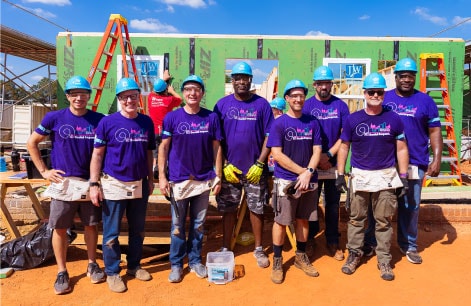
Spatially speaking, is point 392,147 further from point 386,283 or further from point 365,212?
point 386,283

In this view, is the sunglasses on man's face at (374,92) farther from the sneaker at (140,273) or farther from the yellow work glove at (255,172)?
the sneaker at (140,273)

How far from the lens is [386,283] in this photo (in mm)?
3465

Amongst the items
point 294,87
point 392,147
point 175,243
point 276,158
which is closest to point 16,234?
Result: point 175,243

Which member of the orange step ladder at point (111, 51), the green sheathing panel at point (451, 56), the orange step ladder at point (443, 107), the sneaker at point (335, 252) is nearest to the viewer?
the sneaker at point (335, 252)

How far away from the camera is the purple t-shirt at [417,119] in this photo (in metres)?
3.78

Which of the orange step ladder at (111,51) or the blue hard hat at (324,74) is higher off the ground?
the orange step ladder at (111,51)

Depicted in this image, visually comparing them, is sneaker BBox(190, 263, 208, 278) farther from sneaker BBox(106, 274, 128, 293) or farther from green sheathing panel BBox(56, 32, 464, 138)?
green sheathing panel BBox(56, 32, 464, 138)

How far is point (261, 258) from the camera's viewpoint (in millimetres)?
3865

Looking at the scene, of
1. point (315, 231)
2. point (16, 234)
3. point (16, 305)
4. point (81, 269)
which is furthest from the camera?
point (16, 234)

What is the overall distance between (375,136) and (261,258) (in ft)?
6.16

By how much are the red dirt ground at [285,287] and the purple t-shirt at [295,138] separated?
113cm

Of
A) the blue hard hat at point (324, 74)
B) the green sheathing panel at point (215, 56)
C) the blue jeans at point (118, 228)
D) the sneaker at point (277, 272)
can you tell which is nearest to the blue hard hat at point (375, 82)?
the blue hard hat at point (324, 74)

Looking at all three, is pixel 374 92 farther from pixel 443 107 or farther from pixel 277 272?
pixel 443 107

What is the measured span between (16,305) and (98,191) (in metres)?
1.37
